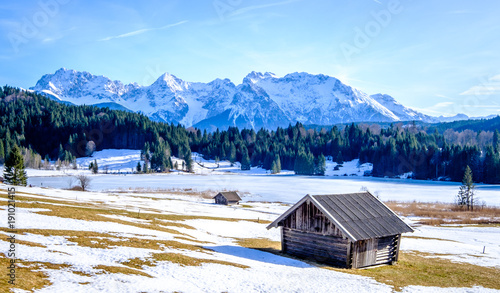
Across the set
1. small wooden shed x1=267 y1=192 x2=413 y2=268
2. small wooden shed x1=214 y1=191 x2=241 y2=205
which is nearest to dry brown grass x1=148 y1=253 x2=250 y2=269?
small wooden shed x1=267 y1=192 x2=413 y2=268

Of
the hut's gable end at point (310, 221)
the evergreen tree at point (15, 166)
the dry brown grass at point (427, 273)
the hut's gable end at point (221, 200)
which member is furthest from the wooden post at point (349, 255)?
the evergreen tree at point (15, 166)

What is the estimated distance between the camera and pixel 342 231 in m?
28.9

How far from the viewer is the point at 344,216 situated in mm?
30719

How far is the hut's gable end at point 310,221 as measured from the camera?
30.2 meters

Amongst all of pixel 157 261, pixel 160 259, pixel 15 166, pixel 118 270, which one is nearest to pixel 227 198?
pixel 15 166

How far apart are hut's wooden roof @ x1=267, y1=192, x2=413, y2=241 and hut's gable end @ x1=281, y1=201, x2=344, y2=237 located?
1.41 ft

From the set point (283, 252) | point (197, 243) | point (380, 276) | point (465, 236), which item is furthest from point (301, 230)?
point (465, 236)

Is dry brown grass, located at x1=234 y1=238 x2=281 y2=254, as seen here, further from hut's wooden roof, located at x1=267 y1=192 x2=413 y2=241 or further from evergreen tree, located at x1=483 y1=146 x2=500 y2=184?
evergreen tree, located at x1=483 y1=146 x2=500 y2=184

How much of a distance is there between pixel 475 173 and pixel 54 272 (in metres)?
190

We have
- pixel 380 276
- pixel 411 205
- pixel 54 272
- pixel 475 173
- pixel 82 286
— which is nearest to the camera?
pixel 82 286

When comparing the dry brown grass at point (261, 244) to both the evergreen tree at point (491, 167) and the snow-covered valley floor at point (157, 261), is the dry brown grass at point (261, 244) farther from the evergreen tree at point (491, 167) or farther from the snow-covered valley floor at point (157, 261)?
the evergreen tree at point (491, 167)

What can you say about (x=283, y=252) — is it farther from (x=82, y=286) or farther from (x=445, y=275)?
(x=82, y=286)

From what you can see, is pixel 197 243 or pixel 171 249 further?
pixel 197 243

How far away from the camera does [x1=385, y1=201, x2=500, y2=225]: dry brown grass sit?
236 feet
